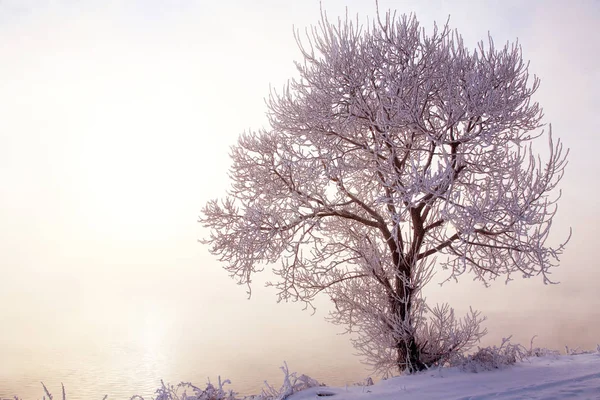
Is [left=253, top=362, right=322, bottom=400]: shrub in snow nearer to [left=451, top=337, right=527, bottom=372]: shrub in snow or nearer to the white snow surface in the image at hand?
the white snow surface

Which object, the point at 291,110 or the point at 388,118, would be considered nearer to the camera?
the point at 388,118

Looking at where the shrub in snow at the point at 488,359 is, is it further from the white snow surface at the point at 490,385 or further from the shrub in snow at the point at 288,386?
the shrub in snow at the point at 288,386

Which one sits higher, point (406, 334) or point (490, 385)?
point (406, 334)

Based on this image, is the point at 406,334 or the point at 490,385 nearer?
the point at 490,385

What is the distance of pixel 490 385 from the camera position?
6.09 m

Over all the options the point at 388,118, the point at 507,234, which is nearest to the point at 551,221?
the point at 507,234

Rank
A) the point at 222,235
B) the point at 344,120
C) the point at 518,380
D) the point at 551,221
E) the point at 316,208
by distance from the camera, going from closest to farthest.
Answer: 1. the point at 518,380
2. the point at 551,221
3. the point at 344,120
4. the point at 316,208
5. the point at 222,235

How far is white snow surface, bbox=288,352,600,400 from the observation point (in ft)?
18.1

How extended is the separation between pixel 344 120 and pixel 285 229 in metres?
2.19

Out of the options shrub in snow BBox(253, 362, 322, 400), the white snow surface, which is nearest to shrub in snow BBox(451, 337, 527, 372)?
the white snow surface

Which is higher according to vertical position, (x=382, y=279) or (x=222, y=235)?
(x=222, y=235)

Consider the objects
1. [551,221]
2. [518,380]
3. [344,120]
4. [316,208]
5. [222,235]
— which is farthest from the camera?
[222,235]

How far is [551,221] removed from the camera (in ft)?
22.5

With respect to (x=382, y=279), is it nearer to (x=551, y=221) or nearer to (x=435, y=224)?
(x=435, y=224)
